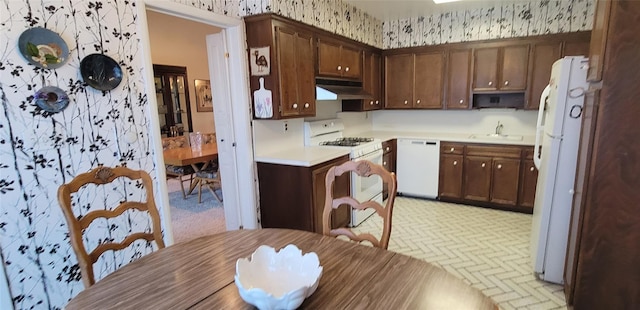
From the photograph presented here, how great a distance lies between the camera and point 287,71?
116 inches

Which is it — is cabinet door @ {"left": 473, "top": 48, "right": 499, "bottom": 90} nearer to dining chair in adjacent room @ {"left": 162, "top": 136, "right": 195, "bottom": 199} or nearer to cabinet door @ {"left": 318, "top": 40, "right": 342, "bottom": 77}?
cabinet door @ {"left": 318, "top": 40, "right": 342, "bottom": 77}

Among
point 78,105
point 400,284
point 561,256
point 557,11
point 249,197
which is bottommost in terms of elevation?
point 561,256

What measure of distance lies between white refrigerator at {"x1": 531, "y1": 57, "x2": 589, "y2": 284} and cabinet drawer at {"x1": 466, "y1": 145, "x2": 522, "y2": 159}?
132 centimetres

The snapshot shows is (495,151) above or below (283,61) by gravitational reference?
below

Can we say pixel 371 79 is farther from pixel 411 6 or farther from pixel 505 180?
pixel 505 180

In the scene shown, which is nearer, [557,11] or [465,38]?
[557,11]

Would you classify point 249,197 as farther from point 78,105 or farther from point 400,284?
point 400,284

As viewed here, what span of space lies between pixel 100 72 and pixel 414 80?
380cm

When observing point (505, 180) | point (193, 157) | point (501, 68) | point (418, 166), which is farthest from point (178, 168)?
point (501, 68)

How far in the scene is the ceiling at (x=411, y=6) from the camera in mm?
3797

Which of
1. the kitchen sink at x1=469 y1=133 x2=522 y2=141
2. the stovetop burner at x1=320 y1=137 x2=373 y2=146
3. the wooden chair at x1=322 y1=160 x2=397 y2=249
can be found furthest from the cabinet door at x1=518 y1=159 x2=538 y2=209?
the wooden chair at x1=322 y1=160 x2=397 y2=249

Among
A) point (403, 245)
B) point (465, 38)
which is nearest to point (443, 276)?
point (403, 245)

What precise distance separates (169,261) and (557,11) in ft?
15.5

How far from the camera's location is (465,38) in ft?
14.1
